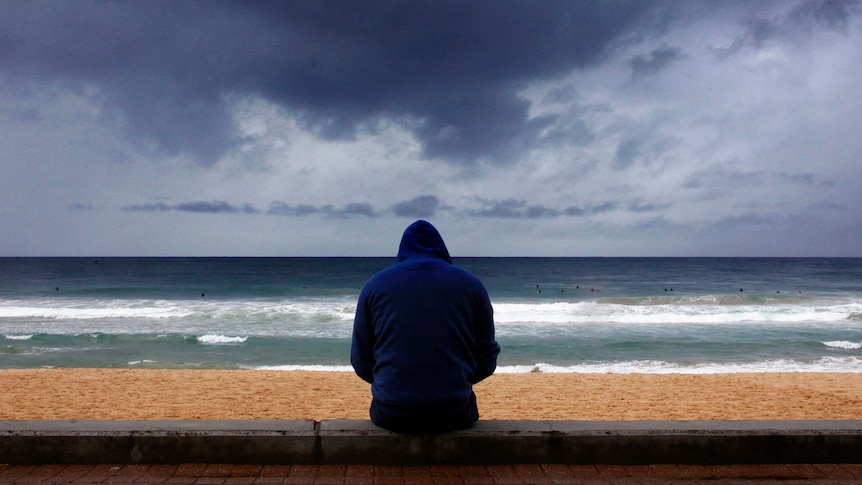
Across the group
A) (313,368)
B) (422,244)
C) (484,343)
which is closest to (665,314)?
(313,368)

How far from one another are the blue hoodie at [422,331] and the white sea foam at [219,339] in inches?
598

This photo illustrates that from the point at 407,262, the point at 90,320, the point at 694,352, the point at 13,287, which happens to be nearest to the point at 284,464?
the point at 407,262

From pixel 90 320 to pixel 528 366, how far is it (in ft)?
60.0

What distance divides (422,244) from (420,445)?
120 centimetres

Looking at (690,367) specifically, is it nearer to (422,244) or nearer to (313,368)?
(313,368)

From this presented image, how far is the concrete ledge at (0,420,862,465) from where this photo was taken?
3518 millimetres

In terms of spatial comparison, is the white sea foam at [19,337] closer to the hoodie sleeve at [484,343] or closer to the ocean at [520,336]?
the ocean at [520,336]

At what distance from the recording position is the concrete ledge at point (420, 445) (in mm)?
3518

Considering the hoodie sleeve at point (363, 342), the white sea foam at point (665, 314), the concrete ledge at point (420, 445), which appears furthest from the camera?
the white sea foam at point (665, 314)

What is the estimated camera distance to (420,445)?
11.5 feet

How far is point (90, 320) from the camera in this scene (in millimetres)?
23016

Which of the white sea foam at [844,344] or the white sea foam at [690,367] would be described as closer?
the white sea foam at [690,367]

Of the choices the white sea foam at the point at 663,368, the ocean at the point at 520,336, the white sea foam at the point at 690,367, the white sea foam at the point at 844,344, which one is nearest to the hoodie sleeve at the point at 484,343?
the white sea foam at the point at 690,367

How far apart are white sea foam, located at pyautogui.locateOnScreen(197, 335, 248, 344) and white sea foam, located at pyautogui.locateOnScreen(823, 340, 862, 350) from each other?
1741cm
